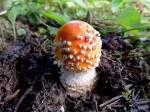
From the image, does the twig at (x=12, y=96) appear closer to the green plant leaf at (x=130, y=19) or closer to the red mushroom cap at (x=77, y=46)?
the red mushroom cap at (x=77, y=46)

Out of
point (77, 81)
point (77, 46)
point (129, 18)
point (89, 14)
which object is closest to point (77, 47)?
point (77, 46)

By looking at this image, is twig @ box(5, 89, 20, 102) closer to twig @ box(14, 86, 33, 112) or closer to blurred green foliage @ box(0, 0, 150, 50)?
twig @ box(14, 86, 33, 112)

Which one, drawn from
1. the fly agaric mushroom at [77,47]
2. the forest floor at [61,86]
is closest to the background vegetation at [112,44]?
the forest floor at [61,86]

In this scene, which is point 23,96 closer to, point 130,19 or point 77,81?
point 77,81

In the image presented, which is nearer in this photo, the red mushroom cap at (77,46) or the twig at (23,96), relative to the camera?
the red mushroom cap at (77,46)

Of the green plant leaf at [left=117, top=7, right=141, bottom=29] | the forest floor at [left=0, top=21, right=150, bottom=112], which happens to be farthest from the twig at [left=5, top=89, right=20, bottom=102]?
the green plant leaf at [left=117, top=7, right=141, bottom=29]

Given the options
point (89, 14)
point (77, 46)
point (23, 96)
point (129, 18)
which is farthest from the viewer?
point (89, 14)
